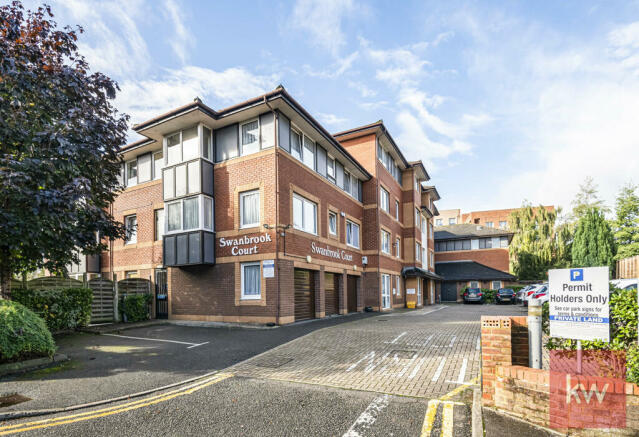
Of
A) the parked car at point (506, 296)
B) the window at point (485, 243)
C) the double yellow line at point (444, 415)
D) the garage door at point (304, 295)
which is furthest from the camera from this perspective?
the window at point (485, 243)

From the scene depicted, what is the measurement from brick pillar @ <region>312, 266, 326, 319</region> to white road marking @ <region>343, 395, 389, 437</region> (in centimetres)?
1159

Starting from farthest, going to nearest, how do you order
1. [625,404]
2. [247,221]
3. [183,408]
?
[247,221] → [183,408] → [625,404]

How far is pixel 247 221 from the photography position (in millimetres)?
15383

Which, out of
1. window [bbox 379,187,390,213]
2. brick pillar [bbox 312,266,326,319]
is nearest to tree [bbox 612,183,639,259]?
window [bbox 379,187,390,213]

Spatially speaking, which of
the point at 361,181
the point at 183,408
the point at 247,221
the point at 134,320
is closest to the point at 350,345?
the point at 183,408

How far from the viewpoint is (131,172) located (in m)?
20.2

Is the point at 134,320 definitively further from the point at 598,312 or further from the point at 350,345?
the point at 598,312

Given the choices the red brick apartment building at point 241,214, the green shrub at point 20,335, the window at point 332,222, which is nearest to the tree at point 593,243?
the red brick apartment building at point 241,214

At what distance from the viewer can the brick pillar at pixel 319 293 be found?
17.1 metres

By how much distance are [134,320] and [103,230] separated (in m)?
6.88

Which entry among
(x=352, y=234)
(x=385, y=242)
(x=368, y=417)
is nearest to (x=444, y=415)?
(x=368, y=417)

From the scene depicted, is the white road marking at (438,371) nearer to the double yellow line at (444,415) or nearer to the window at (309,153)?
the double yellow line at (444,415)

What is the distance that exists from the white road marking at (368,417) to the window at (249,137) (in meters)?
11.8

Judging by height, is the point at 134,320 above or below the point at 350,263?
below
